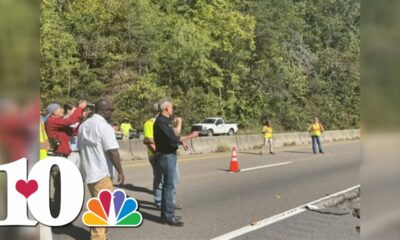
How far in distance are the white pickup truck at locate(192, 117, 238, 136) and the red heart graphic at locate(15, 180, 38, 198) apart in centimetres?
151

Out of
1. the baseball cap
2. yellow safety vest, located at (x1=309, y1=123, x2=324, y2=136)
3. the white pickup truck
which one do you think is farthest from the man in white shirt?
yellow safety vest, located at (x1=309, y1=123, x2=324, y2=136)

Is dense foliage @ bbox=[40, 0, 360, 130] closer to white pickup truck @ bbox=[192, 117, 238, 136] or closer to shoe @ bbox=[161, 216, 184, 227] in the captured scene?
white pickup truck @ bbox=[192, 117, 238, 136]

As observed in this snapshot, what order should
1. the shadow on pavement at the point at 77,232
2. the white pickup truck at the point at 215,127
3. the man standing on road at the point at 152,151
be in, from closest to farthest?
1. the shadow on pavement at the point at 77,232
2. the white pickup truck at the point at 215,127
3. the man standing on road at the point at 152,151

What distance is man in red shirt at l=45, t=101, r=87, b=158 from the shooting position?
330 cm

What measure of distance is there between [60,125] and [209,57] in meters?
1.26

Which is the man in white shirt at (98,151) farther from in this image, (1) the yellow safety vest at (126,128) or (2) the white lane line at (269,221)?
(2) the white lane line at (269,221)

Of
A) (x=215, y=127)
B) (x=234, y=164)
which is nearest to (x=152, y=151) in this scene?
(x=234, y=164)

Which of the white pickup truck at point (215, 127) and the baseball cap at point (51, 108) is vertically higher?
the baseball cap at point (51, 108)

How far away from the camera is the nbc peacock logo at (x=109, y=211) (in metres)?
3.04

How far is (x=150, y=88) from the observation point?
12.3 ft

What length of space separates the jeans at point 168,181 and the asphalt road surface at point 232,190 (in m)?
0.11

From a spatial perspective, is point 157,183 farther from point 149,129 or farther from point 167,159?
point 149,129

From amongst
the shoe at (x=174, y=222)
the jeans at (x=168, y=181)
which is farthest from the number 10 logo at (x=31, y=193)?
the shoe at (x=174, y=222)

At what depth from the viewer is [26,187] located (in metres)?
2.65
